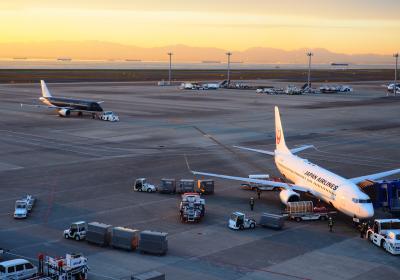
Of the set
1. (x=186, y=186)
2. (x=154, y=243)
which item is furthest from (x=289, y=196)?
(x=154, y=243)

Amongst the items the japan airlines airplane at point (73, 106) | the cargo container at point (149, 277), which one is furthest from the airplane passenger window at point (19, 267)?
the japan airlines airplane at point (73, 106)

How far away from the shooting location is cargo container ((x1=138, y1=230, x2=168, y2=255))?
36.2 metres

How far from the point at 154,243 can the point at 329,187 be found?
15432 mm

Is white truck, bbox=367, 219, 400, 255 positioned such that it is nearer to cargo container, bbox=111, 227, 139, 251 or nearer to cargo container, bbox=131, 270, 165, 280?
cargo container, bbox=131, 270, 165, 280

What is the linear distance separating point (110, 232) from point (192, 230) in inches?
241

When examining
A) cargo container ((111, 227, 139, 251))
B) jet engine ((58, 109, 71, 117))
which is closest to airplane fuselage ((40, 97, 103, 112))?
jet engine ((58, 109, 71, 117))

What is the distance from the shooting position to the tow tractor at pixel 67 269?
31688 mm

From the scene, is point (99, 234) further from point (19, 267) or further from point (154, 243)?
point (19, 267)

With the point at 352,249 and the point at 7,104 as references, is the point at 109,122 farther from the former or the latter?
the point at 352,249

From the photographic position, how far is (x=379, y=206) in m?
45.8

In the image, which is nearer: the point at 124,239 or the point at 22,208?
the point at 124,239

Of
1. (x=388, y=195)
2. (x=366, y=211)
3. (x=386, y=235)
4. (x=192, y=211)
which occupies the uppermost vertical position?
(x=388, y=195)

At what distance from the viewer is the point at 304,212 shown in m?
44.8

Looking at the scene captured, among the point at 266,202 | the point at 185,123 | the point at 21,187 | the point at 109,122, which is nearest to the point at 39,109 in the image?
the point at 109,122
